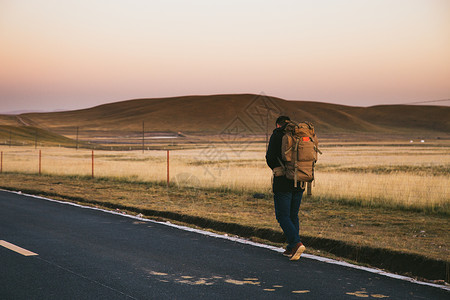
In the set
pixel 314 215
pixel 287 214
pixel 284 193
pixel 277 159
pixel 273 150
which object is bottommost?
pixel 314 215

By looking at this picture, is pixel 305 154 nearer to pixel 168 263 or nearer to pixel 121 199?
pixel 168 263

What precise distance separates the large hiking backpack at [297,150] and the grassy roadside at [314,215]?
172cm

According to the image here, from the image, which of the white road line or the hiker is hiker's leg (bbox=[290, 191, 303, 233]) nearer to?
the hiker

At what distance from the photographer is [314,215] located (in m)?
12.3

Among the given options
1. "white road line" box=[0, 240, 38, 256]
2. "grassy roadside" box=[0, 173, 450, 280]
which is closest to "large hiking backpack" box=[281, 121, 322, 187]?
"grassy roadside" box=[0, 173, 450, 280]

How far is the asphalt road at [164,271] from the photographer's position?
5508 mm

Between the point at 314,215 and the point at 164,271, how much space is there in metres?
6.53

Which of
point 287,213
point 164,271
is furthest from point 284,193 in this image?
point 164,271

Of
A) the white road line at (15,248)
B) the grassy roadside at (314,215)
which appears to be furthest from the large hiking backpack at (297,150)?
the white road line at (15,248)

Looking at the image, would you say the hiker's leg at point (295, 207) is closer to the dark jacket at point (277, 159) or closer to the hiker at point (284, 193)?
the hiker at point (284, 193)

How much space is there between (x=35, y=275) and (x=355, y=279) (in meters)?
3.99

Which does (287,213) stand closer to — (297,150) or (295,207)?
(295,207)

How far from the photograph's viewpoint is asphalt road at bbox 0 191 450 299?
18.1 ft

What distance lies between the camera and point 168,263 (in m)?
6.98
